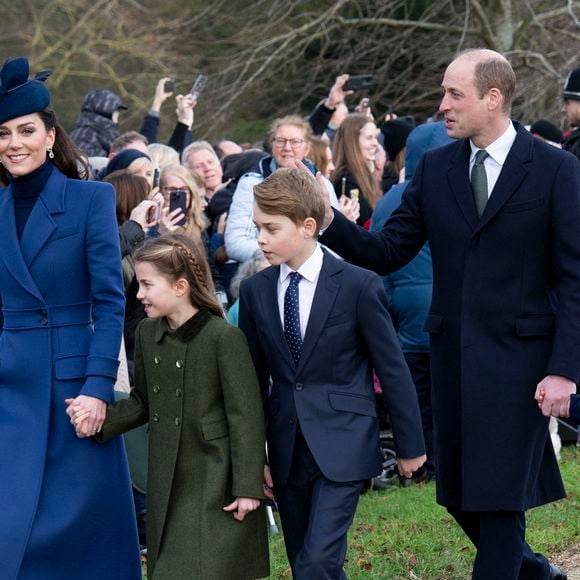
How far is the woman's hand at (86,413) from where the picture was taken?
4.47m

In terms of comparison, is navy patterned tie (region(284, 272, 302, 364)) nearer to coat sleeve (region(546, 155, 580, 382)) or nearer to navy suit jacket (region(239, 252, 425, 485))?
navy suit jacket (region(239, 252, 425, 485))

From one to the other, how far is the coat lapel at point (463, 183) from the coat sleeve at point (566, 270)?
11.4 inches

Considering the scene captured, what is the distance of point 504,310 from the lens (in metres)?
4.43

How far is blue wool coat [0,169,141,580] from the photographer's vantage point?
4.52m

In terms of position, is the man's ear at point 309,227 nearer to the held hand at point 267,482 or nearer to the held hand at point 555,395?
the held hand at point 267,482

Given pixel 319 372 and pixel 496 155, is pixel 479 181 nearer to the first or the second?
pixel 496 155

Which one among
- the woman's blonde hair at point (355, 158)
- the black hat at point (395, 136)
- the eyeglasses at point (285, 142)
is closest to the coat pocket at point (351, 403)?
the eyeglasses at point (285, 142)

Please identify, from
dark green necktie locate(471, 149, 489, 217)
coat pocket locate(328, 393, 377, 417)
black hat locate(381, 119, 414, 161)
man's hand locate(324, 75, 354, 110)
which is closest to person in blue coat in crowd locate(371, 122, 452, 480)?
black hat locate(381, 119, 414, 161)

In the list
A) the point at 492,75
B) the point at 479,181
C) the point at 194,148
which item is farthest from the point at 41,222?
the point at 194,148

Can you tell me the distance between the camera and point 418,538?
6.18 metres

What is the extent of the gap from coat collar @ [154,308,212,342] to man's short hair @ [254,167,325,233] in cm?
46

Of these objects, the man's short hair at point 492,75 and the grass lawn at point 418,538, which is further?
the grass lawn at point 418,538

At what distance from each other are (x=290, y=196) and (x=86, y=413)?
107cm

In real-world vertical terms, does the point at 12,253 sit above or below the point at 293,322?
above
